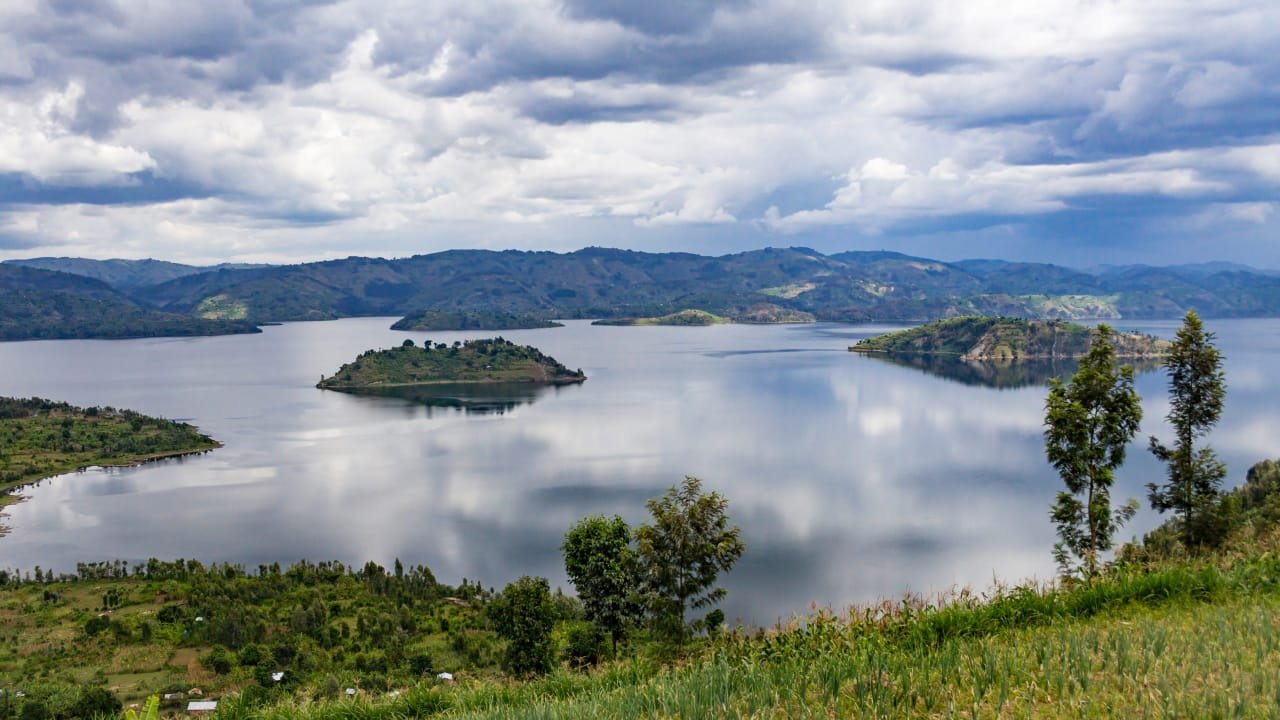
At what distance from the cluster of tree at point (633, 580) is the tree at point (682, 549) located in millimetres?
40

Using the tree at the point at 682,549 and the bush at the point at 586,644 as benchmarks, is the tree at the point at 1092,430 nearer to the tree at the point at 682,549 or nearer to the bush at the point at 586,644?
the tree at the point at 682,549

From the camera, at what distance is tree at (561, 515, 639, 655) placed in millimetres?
37969

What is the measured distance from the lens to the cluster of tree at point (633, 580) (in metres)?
32.0

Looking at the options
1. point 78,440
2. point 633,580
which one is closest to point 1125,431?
point 633,580

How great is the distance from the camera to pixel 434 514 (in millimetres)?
79000

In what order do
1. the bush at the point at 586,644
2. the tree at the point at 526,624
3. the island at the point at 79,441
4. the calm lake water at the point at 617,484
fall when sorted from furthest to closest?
the island at the point at 79,441 → the calm lake water at the point at 617,484 → the tree at the point at 526,624 → the bush at the point at 586,644

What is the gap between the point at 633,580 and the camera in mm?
37875

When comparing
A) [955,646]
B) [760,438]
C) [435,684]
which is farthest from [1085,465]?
[760,438]

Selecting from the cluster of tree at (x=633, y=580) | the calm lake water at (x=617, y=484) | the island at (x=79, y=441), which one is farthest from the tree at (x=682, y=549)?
the island at (x=79, y=441)

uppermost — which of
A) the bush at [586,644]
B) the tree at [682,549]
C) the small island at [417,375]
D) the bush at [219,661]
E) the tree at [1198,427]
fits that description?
the tree at [1198,427]

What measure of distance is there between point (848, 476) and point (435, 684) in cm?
8078

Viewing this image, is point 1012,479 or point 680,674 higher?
point 680,674

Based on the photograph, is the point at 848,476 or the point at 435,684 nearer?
the point at 435,684

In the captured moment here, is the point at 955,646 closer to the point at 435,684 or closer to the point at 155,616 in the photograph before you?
the point at 435,684
